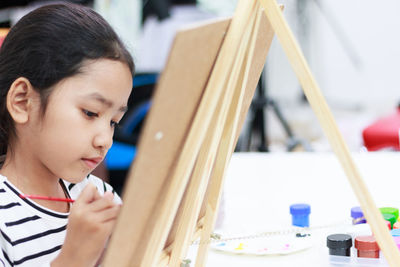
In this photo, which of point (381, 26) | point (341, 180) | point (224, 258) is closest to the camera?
point (224, 258)

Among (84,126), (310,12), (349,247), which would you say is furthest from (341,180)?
(310,12)

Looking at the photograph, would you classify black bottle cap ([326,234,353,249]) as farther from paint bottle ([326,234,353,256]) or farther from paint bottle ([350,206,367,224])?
paint bottle ([350,206,367,224])

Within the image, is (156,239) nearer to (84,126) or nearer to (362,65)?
(84,126)

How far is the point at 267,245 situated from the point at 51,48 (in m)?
0.49

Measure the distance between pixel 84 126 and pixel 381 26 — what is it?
3.02 metres

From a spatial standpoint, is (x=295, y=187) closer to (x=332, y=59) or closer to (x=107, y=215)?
(x=107, y=215)

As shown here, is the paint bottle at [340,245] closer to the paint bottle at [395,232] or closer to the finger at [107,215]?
the paint bottle at [395,232]

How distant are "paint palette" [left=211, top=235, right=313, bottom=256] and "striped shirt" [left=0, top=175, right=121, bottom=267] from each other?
10.9 inches

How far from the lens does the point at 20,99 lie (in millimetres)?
882

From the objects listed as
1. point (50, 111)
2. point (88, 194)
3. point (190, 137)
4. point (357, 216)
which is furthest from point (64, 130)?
point (357, 216)

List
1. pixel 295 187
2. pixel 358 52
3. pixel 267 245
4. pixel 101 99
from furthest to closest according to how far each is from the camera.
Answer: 1. pixel 358 52
2. pixel 295 187
3. pixel 267 245
4. pixel 101 99

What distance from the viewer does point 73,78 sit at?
0.84m

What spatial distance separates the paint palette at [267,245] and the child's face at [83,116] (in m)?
0.29

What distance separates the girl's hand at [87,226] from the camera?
2.29 ft
